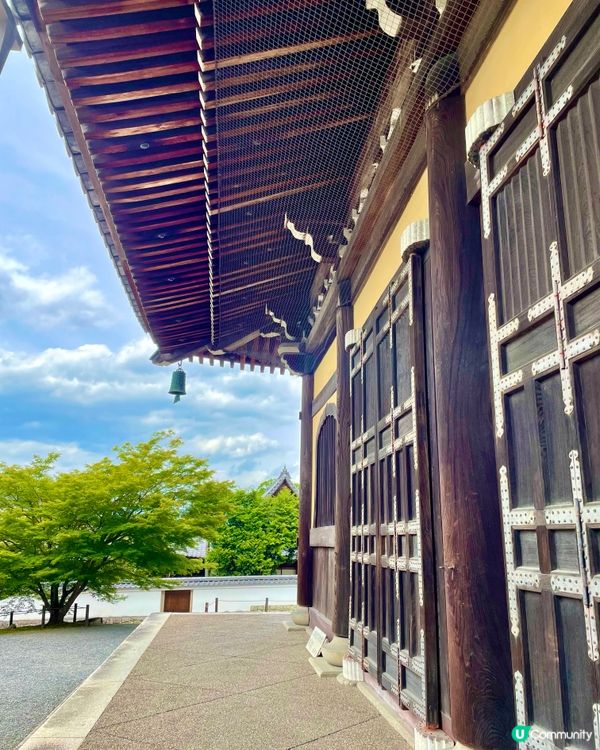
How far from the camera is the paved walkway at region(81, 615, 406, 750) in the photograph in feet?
8.55

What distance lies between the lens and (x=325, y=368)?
6340 mm

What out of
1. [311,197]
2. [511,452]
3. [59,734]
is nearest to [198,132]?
[311,197]

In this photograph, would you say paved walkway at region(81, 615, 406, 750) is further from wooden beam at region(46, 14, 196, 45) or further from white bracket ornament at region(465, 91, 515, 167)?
wooden beam at region(46, 14, 196, 45)

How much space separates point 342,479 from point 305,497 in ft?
8.17

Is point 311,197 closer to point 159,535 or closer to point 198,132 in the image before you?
point 198,132

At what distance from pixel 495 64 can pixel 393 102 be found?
91 centimetres

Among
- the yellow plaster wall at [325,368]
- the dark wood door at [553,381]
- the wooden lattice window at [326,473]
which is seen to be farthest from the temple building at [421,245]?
the wooden lattice window at [326,473]

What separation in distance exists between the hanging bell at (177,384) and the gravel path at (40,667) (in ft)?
10.2

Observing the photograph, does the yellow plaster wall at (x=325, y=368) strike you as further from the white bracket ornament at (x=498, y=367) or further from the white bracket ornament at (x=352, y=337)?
the white bracket ornament at (x=498, y=367)

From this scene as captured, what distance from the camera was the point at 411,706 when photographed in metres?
2.65

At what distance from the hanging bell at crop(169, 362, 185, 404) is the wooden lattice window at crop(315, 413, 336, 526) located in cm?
183

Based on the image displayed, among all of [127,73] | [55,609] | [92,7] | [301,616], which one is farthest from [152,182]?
[55,609]

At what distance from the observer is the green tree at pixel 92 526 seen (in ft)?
31.8

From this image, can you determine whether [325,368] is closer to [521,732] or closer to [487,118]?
[487,118]
